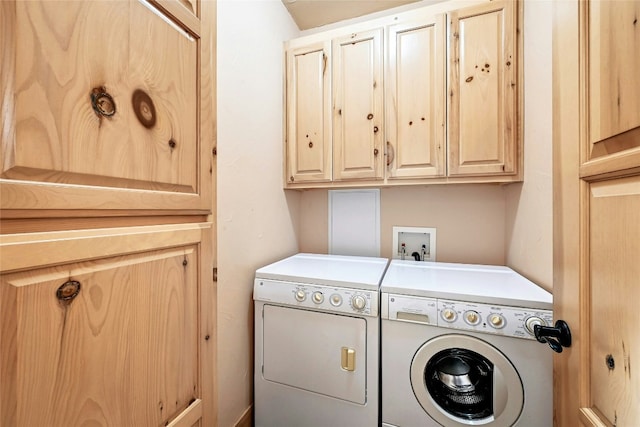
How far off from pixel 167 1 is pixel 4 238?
0.68 m

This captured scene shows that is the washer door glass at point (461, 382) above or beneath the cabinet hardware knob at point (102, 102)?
beneath

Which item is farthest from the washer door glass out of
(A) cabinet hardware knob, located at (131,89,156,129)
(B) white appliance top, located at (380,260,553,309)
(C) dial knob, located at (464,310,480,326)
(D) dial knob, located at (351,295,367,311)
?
(A) cabinet hardware knob, located at (131,89,156,129)

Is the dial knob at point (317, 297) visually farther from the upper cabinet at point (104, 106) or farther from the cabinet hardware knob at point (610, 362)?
the cabinet hardware knob at point (610, 362)

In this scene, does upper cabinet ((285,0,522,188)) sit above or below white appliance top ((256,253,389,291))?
above

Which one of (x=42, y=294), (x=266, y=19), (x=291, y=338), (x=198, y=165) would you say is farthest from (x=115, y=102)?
(x=266, y=19)

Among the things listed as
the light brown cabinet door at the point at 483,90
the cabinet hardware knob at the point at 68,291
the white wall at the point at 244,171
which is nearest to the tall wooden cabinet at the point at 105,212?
the cabinet hardware knob at the point at 68,291

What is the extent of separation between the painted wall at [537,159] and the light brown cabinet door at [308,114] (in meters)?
1.10

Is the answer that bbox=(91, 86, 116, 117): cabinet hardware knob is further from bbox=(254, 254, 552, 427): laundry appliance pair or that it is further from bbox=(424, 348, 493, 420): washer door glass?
bbox=(424, 348, 493, 420): washer door glass

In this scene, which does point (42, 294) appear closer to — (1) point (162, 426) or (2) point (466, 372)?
(1) point (162, 426)

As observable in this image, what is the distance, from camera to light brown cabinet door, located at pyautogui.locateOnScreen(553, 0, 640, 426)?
1.56 feet

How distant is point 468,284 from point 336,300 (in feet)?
2.14

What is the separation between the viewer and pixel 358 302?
1.25 metres

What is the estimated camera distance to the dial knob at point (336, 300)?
4.21ft

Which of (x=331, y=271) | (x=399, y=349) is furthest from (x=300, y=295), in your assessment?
(x=399, y=349)
